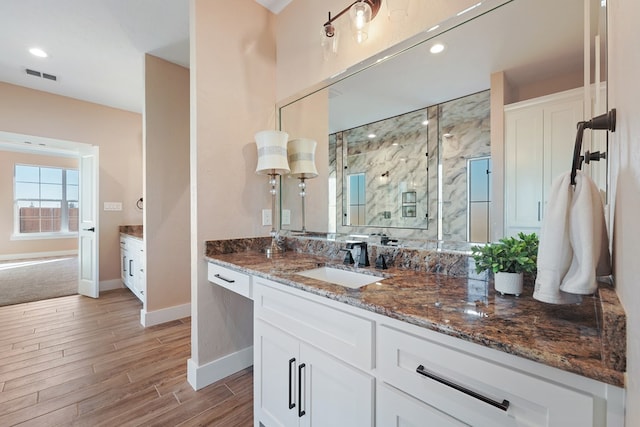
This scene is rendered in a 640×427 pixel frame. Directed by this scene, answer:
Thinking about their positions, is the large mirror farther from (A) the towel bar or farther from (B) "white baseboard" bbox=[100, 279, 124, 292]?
(B) "white baseboard" bbox=[100, 279, 124, 292]

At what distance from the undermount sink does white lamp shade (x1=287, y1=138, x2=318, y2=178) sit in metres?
0.78

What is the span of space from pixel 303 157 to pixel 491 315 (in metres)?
1.59

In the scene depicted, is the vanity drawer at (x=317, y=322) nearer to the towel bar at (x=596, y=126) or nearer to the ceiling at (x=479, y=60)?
the towel bar at (x=596, y=126)

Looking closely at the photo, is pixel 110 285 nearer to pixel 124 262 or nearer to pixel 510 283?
pixel 124 262

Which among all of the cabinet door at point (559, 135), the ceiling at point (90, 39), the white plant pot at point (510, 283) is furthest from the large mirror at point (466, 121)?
the ceiling at point (90, 39)

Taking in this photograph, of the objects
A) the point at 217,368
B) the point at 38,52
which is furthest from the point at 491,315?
the point at 38,52

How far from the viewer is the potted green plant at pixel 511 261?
0.95m

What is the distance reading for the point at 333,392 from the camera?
1.05 meters

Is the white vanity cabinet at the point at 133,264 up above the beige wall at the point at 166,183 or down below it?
below

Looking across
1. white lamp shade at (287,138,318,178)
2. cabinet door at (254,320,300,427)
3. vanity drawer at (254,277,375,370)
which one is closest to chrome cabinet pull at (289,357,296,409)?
cabinet door at (254,320,300,427)

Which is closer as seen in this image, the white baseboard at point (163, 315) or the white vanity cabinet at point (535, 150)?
the white vanity cabinet at point (535, 150)

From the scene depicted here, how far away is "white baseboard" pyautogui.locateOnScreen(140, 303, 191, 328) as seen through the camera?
2.83 meters

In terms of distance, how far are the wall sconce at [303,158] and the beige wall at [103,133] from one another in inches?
135

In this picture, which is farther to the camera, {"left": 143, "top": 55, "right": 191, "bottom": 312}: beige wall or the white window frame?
the white window frame
